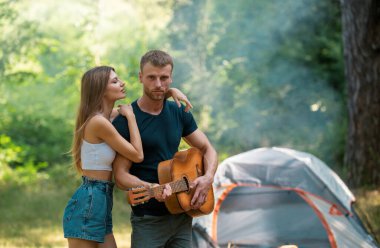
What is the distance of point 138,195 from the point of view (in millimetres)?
2896

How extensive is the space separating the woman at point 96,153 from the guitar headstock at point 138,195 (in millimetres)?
179

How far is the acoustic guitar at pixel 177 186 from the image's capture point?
2.90 metres

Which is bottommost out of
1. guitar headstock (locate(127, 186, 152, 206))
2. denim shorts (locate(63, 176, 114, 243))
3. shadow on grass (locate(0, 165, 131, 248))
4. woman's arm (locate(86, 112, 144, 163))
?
shadow on grass (locate(0, 165, 131, 248))

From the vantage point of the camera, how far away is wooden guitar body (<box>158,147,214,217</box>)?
304 cm

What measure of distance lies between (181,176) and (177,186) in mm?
75

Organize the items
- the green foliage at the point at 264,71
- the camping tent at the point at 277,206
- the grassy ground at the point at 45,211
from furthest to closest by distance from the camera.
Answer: the green foliage at the point at 264,71 → the grassy ground at the point at 45,211 → the camping tent at the point at 277,206

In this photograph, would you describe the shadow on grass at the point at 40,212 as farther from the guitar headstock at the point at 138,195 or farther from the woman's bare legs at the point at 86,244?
the guitar headstock at the point at 138,195

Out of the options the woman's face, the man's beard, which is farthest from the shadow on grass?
the man's beard

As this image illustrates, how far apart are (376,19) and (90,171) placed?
17.0ft

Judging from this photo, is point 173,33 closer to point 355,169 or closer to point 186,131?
point 355,169

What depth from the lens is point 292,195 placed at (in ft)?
17.8

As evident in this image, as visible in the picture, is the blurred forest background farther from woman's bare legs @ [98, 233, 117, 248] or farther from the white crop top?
the white crop top

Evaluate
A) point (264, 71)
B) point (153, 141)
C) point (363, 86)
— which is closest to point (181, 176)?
point (153, 141)

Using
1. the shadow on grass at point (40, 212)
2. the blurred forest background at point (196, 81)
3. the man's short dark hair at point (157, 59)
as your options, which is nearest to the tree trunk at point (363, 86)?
the blurred forest background at point (196, 81)
